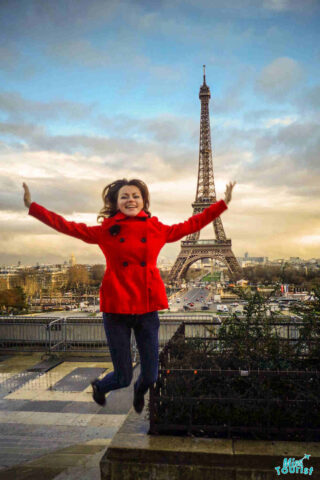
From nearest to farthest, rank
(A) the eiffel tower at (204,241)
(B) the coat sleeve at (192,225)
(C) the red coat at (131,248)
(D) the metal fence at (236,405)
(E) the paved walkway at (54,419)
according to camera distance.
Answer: (C) the red coat at (131,248) → (B) the coat sleeve at (192,225) → (D) the metal fence at (236,405) → (E) the paved walkway at (54,419) → (A) the eiffel tower at (204,241)

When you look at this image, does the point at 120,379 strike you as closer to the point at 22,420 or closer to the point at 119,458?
the point at 119,458

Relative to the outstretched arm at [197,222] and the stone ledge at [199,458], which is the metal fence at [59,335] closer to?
the stone ledge at [199,458]

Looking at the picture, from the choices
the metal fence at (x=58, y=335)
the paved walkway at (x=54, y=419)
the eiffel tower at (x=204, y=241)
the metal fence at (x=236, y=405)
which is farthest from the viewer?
the eiffel tower at (x=204, y=241)

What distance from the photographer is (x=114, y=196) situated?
12.3ft

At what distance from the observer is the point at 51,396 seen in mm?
7371

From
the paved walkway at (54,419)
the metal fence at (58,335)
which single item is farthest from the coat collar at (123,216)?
the metal fence at (58,335)

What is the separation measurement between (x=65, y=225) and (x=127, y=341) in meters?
1.13

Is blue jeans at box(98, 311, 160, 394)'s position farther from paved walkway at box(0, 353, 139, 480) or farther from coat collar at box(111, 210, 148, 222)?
paved walkway at box(0, 353, 139, 480)

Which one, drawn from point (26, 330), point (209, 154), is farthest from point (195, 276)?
point (26, 330)

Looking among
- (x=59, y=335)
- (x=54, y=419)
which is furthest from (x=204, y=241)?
(x=54, y=419)

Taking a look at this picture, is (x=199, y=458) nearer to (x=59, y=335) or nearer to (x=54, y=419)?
(x=54, y=419)

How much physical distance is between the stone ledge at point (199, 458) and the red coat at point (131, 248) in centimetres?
126

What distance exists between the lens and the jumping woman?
10.9 feet

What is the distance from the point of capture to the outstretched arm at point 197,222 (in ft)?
11.6
